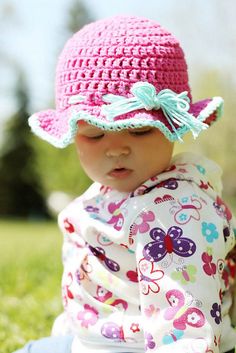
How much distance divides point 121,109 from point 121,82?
128 millimetres

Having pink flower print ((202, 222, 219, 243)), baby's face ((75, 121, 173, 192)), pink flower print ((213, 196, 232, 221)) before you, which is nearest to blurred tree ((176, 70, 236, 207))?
pink flower print ((213, 196, 232, 221))

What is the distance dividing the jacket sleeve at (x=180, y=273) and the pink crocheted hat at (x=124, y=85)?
11.1 inches

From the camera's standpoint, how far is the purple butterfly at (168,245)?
236 centimetres

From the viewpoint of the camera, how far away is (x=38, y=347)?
9.21 feet

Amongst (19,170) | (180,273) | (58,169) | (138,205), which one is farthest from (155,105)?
(58,169)

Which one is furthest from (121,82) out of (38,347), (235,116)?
(235,116)

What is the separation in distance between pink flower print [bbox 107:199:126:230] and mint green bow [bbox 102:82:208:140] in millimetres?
339

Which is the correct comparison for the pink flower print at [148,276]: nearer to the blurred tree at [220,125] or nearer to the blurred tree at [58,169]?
the blurred tree at [220,125]

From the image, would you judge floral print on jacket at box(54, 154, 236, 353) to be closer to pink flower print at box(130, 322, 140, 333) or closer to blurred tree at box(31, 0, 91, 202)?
pink flower print at box(130, 322, 140, 333)

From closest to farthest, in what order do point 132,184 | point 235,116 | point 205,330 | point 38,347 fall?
1. point 205,330
2. point 132,184
3. point 38,347
4. point 235,116

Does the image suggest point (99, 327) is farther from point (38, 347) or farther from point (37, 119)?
point (37, 119)

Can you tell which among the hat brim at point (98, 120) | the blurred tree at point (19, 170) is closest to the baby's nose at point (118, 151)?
the hat brim at point (98, 120)

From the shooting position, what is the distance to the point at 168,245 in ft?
7.80

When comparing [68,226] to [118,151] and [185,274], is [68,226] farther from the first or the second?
[185,274]
